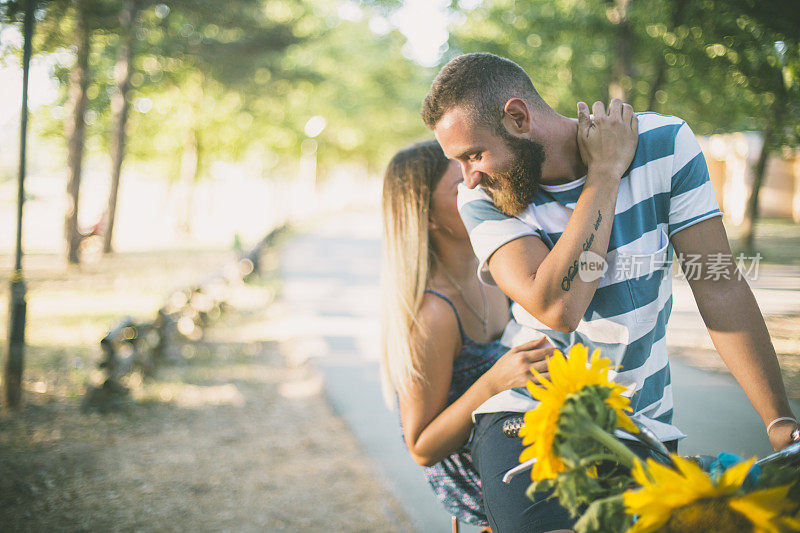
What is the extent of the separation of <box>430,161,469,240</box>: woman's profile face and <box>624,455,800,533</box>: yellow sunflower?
1479mm

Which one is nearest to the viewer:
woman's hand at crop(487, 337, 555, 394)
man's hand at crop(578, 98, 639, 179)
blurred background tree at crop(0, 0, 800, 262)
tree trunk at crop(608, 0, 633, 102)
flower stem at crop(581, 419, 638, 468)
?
flower stem at crop(581, 419, 638, 468)

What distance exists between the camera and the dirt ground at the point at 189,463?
13.0ft

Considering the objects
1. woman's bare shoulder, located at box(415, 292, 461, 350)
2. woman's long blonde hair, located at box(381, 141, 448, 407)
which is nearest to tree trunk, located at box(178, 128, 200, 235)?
woman's long blonde hair, located at box(381, 141, 448, 407)

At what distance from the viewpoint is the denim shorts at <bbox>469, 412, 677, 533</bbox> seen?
1.48m

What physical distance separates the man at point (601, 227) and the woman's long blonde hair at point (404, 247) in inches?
17.1

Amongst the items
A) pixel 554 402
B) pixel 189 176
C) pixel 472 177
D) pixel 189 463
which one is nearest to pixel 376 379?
pixel 189 463

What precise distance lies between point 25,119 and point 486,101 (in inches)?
206

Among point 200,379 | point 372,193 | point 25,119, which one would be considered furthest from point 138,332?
point 372,193

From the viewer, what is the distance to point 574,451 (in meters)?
0.92

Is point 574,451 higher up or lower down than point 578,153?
lower down

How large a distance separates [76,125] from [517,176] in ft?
42.3

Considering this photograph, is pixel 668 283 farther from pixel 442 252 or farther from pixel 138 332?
pixel 138 332

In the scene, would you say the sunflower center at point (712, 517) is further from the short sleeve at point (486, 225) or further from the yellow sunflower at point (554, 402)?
the short sleeve at point (486, 225)

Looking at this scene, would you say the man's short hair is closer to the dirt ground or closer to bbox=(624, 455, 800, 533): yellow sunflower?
bbox=(624, 455, 800, 533): yellow sunflower
